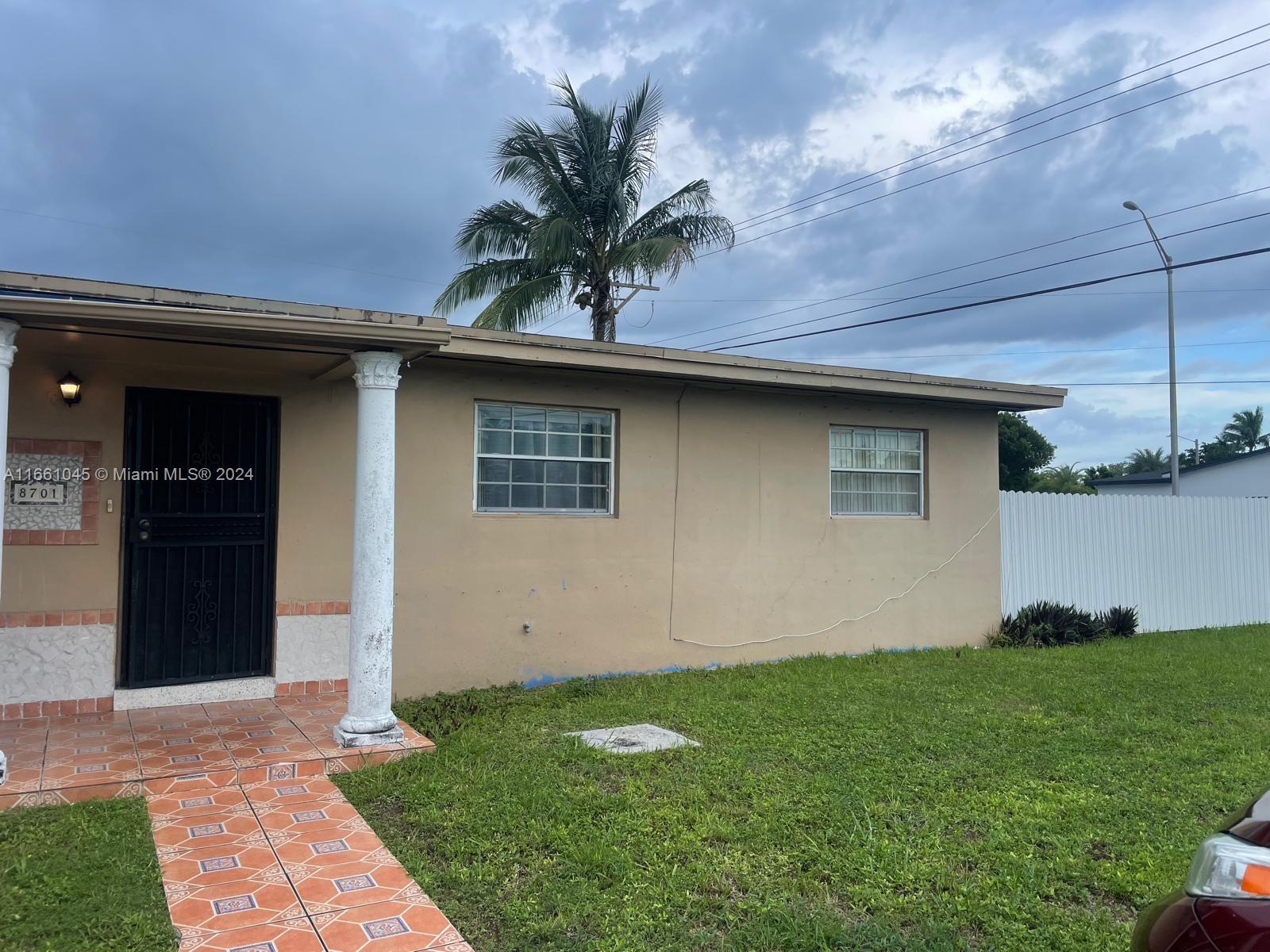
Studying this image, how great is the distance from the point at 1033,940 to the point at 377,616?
158 inches

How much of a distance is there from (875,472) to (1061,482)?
3156 centimetres

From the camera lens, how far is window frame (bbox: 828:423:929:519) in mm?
9664

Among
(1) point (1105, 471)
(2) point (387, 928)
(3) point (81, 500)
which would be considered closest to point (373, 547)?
(3) point (81, 500)

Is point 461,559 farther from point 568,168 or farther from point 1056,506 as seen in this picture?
point 568,168

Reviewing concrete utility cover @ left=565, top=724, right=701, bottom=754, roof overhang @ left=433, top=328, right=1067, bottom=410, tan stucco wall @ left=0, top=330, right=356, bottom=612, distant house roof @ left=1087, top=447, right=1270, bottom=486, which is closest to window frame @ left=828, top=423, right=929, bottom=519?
roof overhang @ left=433, top=328, right=1067, bottom=410

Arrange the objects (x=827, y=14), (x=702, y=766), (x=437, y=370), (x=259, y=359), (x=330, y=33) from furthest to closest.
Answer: (x=330, y=33), (x=827, y=14), (x=437, y=370), (x=259, y=359), (x=702, y=766)

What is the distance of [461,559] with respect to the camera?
294 inches

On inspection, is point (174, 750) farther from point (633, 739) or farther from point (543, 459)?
point (543, 459)

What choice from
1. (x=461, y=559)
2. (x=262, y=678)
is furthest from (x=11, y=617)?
(x=461, y=559)

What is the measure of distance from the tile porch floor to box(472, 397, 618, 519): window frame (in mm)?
2024

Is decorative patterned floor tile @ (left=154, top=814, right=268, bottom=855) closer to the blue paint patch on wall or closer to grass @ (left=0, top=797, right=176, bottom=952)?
grass @ (left=0, top=797, right=176, bottom=952)

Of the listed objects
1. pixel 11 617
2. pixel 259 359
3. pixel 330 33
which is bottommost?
pixel 11 617

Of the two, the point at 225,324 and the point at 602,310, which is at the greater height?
the point at 602,310

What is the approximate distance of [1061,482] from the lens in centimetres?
3759
